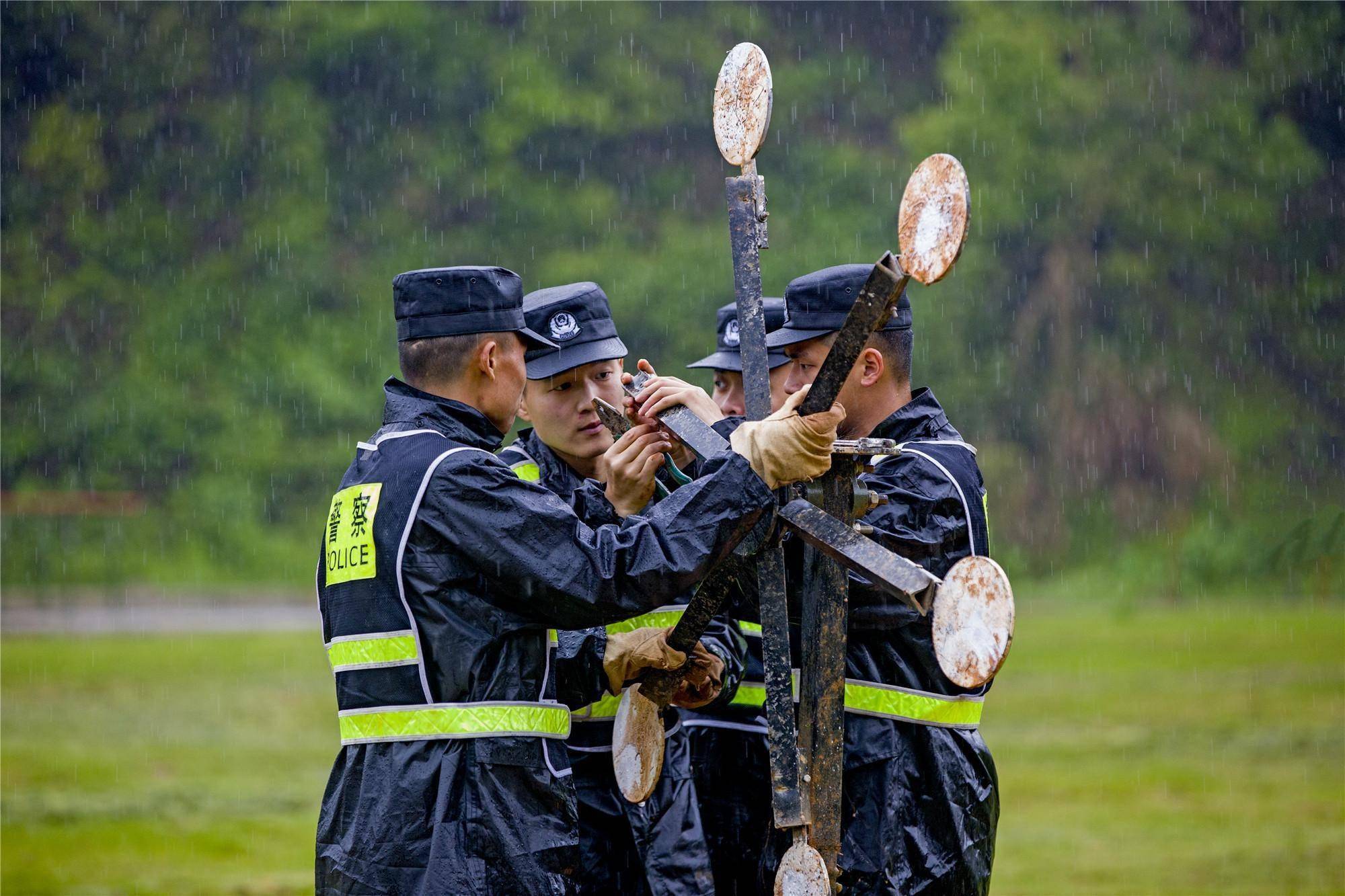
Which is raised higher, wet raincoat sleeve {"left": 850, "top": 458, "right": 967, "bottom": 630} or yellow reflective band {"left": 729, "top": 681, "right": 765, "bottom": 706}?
wet raincoat sleeve {"left": 850, "top": 458, "right": 967, "bottom": 630}

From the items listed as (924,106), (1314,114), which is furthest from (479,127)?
(1314,114)

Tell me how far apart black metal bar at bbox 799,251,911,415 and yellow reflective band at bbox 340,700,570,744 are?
87 cm

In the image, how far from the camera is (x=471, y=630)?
10.7ft

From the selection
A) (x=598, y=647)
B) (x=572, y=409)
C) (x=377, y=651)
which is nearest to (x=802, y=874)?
(x=598, y=647)

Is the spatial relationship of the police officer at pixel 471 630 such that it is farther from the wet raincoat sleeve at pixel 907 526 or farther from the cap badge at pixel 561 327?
the cap badge at pixel 561 327

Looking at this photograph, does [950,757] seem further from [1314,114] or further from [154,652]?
[1314,114]

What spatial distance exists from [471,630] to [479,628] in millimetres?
20

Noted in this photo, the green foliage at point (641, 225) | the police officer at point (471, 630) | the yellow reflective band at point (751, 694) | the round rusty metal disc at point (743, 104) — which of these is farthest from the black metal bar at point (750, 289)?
the green foliage at point (641, 225)

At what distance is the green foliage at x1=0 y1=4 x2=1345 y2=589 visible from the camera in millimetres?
20953

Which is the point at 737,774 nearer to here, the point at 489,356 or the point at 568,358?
the point at 568,358

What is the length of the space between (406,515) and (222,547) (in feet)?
61.6

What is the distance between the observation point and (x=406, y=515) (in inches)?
129

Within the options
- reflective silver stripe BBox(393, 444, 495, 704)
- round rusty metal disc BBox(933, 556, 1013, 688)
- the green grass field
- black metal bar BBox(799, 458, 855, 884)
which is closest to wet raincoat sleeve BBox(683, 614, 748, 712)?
black metal bar BBox(799, 458, 855, 884)

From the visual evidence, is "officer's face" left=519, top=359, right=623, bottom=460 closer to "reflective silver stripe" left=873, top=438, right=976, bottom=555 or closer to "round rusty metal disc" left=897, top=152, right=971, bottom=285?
"reflective silver stripe" left=873, top=438, right=976, bottom=555
